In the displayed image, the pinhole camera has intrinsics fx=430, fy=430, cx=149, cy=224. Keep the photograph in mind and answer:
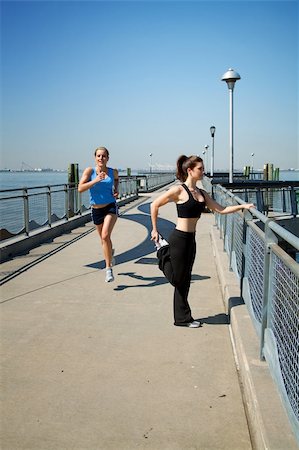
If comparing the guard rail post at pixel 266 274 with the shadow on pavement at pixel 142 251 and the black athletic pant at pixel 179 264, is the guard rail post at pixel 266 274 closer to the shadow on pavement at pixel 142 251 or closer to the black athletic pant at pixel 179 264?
the black athletic pant at pixel 179 264

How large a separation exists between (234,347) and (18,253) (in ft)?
16.7

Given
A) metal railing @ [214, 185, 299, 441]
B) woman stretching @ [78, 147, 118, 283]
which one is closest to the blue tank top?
woman stretching @ [78, 147, 118, 283]

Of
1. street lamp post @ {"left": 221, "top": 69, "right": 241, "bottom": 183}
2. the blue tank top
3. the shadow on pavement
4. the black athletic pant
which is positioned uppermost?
street lamp post @ {"left": 221, "top": 69, "right": 241, "bottom": 183}

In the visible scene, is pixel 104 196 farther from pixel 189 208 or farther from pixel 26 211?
pixel 26 211

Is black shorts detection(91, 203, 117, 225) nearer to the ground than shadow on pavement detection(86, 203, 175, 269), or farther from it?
farther from it

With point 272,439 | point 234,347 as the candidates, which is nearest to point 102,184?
point 234,347

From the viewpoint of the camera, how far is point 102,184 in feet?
19.2

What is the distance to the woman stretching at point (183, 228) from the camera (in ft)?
13.1

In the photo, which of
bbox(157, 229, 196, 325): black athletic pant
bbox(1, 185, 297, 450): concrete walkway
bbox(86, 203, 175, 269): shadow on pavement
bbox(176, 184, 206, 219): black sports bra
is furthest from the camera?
bbox(86, 203, 175, 269): shadow on pavement

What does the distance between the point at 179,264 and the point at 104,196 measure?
2.12 meters

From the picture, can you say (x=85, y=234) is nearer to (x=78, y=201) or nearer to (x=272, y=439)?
(x=78, y=201)

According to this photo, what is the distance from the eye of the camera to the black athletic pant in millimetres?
4084

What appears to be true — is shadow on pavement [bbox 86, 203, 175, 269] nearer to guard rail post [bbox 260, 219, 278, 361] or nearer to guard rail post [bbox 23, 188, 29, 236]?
guard rail post [bbox 23, 188, 29, 236]

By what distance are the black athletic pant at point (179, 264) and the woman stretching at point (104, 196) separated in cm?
175
